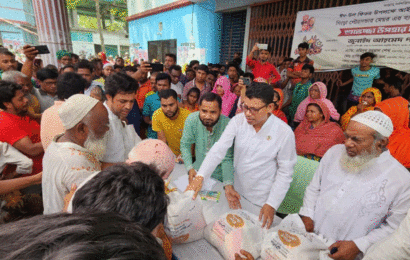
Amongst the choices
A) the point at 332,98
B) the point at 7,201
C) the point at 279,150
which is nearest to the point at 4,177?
the point at 7,201

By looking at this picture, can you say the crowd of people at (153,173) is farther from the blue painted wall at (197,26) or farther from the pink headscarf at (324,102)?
the blue painted wall at (197,26)

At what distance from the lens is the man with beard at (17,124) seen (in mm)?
1709

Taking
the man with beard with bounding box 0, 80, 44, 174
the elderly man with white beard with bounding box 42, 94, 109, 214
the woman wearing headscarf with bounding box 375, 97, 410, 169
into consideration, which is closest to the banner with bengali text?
the woman wearing headscarf with bounding box 375, 97, 410, 169

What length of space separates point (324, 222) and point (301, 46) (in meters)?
4.50

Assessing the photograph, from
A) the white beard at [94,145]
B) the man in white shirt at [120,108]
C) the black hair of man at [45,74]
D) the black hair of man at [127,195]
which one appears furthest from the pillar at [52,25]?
the black hair of man at [127,195]

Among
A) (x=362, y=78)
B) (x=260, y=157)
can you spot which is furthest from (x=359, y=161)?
(x=362, y=78)

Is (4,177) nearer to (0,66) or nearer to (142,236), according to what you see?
(142,236)

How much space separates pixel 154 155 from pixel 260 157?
3.27ft

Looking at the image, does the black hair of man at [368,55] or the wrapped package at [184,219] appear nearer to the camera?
the wrapped package at [184,219]

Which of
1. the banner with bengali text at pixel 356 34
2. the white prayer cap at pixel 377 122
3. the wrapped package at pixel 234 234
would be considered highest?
the banner with bengali text at pixel 356 34

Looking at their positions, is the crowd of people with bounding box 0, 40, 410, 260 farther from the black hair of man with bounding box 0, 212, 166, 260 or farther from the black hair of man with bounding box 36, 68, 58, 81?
the black hair of man with bounding box 36, 68, 58, 81

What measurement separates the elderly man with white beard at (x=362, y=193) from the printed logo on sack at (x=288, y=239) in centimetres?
28

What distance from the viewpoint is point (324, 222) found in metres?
1.46

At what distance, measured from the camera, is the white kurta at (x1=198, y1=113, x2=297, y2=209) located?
168 cm
